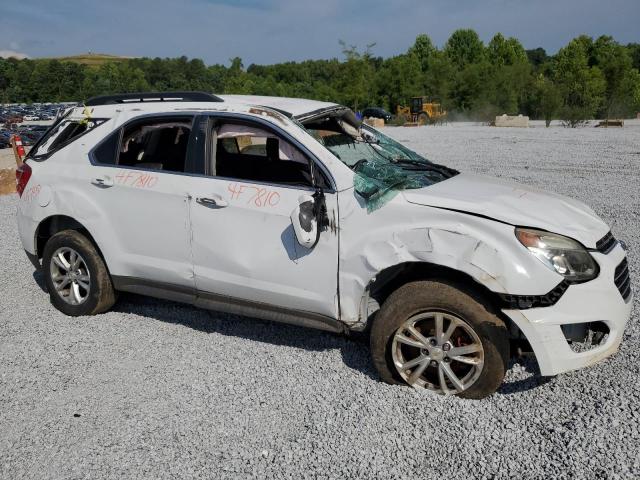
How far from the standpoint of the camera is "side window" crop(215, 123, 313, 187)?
13.4 ft

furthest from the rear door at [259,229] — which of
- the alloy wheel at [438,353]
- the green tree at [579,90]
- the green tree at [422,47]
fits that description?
the green tree at [422,47]

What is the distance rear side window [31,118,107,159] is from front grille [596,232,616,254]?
3.92 meters

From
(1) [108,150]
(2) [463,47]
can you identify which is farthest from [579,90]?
(2) [463,47]

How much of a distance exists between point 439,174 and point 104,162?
2711 millimetres

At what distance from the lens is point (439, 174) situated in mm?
4305

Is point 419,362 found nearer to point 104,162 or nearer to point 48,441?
point 48,441

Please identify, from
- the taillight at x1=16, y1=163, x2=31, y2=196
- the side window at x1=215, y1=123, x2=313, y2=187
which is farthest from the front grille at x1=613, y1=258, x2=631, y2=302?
the taillight at x1=16, y1=163, x2=31, y2=196

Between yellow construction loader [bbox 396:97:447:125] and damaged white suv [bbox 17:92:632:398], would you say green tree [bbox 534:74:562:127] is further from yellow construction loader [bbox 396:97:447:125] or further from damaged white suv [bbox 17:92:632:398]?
damaged white suv [bbox 17:92:632:398]

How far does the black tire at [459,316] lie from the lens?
10.8 feet

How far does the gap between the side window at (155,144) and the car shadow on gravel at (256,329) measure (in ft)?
4.61

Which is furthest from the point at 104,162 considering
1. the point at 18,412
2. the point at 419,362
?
the point at 419,362

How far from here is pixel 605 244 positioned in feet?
11.6

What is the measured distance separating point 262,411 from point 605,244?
235 centimetres

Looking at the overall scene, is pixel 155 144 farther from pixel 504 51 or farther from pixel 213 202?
pixel 504 51
